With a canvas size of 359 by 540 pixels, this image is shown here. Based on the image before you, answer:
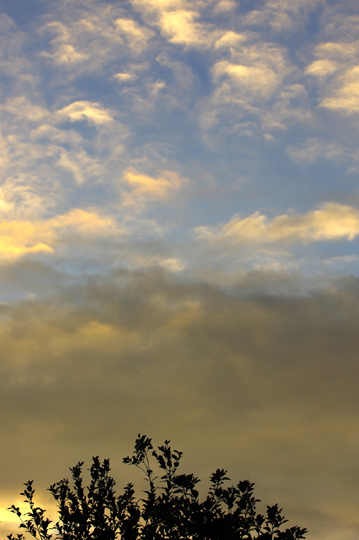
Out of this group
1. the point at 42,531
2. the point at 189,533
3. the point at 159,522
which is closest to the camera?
the point at 189,533

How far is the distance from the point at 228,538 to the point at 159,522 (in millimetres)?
2803

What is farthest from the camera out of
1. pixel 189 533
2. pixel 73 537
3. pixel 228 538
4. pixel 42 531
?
pixel 42 531

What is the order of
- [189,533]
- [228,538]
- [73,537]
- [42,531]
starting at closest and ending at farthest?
[228,538]
[189,533]
[73,537]
[42,531]

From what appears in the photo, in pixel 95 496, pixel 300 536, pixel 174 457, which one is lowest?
pixel 300 536

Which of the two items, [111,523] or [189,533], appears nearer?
[189,533]

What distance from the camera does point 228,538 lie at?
1257 centimetres

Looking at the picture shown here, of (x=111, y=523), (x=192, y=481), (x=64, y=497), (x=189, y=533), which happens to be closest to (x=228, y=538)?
(x=189, y=533)

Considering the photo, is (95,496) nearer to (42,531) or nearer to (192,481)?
(42,531)

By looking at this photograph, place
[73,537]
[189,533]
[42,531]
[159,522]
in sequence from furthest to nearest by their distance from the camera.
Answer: [42,531], [73,537], [159,522], [189,533]

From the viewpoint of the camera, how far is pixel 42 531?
650 inches

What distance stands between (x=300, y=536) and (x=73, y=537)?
754cm

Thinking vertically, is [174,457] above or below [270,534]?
above

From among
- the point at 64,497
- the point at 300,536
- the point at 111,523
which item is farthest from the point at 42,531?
the point at 300,536

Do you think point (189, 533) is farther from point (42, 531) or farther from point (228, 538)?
point (42, 531)
